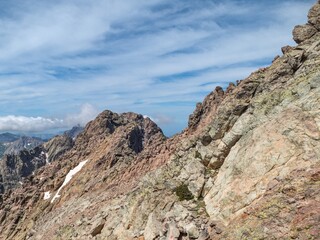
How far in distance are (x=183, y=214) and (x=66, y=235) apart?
27.1 metres

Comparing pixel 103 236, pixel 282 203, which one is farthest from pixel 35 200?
pixel 282 203

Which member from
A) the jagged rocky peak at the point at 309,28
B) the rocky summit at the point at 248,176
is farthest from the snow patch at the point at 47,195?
the jagged rocky peak at the point at 309,28

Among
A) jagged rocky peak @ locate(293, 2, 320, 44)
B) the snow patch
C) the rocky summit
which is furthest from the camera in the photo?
the snow patch

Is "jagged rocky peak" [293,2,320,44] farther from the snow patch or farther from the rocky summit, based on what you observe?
the snow patch

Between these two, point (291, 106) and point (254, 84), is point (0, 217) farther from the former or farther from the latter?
point (291, 106)

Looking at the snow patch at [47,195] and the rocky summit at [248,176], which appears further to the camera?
the snow patch at [47,195]

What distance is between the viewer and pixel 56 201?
9312 centimetres

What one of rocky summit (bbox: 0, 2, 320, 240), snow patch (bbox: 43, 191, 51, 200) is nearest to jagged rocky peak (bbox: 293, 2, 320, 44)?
rocky summit (bbox: 0, 2, 320, 240)

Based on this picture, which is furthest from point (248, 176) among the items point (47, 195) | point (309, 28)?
point (47, 195)

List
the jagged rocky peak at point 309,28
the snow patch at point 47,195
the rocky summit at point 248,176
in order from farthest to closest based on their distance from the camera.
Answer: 1. the snow patch at point 47,195
2. the jagged rocky peak at point 309,28
3. the rocky summit at point 248,176

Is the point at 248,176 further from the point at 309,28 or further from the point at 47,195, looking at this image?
the point at 47,195

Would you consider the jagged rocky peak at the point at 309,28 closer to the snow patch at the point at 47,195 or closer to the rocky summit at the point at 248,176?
the rocky summit at the point at 248,176

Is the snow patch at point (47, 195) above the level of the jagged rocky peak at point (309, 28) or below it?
below

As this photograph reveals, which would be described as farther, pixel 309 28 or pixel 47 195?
pixel 47 195
